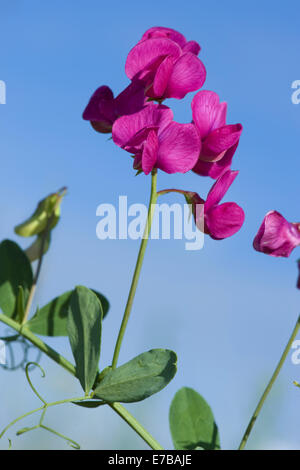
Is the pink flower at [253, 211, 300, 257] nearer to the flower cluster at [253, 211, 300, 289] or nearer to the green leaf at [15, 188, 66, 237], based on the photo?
the flower cluster at [253, 211, 300, 289]

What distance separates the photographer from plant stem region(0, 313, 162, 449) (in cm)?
60

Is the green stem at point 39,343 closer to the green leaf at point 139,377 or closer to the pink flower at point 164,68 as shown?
the green leaf at point 139,377

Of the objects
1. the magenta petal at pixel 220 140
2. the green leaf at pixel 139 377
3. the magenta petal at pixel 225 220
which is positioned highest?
the magenta petal at pixel 220 140

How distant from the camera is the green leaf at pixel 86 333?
2.00 feet

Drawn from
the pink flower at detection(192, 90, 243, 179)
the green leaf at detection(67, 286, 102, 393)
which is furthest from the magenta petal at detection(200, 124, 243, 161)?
the green leaf at detection(67, 286, 102, 393)

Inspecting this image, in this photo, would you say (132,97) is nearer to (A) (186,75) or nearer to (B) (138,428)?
(A) (186,75)

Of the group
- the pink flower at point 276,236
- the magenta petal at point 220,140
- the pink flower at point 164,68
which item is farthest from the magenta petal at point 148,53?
the pink flower at point 276,236

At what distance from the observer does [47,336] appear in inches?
28.2

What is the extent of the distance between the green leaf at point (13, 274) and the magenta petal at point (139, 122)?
0.20 meters

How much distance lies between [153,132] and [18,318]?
282 mm

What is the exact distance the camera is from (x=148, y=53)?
68 centimetres

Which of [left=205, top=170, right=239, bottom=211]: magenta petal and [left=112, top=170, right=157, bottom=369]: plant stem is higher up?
[left=205, top=170, right=239, bottom=211]: magenta petal

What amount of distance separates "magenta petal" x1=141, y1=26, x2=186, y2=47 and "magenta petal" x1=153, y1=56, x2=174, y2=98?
0.05 m
